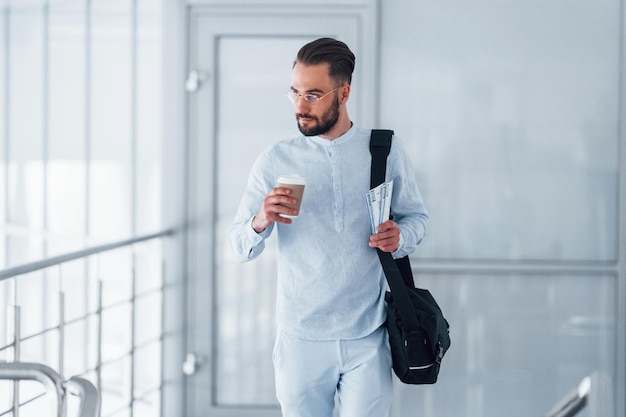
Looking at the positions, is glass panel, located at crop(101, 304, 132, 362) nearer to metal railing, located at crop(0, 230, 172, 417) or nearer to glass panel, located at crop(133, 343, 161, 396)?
metal railing, located at crop(0, 230, 172, 417)

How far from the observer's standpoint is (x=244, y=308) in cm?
367

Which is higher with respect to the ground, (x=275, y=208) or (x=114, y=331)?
(x=275, y=208)

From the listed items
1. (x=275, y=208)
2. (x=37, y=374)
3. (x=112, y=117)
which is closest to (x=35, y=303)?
(x=112, y=117)

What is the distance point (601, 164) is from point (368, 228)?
70.5 inches

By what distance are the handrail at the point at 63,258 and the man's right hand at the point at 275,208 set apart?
0.79 metres

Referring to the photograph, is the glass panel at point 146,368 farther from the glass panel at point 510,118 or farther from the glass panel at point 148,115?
the glass panel at point 510,118

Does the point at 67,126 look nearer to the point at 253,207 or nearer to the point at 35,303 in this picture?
the point at 35,303

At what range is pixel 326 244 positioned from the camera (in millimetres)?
2121

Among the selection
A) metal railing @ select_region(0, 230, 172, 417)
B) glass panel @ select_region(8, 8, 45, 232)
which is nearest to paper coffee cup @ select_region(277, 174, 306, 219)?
metal railing @ select_region(0, 230, 172, 417)

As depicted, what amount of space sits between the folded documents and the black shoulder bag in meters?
0.05

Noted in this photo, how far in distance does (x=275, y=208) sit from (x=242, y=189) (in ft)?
5.61

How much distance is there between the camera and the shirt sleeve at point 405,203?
221 centimetres


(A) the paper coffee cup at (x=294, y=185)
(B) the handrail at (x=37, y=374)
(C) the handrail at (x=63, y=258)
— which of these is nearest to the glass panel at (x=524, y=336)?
(C) the handrail at (x=63, y=258)

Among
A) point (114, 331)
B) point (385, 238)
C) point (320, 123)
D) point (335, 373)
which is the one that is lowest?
point (114, 331)
